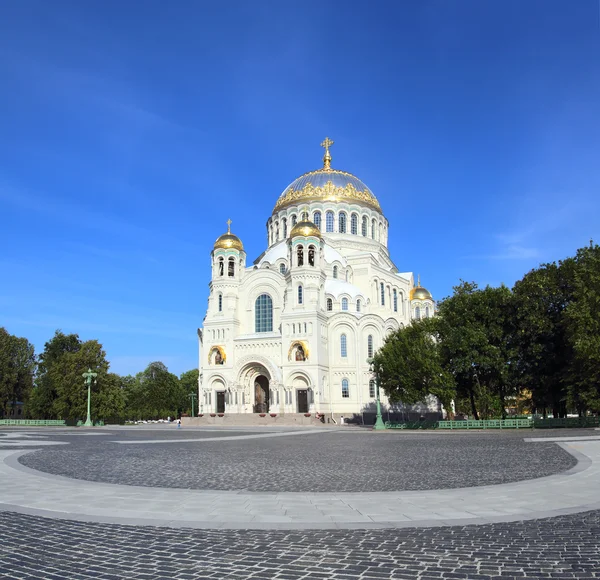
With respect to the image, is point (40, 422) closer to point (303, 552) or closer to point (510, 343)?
point (510, 343)

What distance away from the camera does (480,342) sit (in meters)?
38.4

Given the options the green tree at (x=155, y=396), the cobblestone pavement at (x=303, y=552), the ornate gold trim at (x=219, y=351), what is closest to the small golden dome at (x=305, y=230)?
the ornate gold trim at (x=219, y=351)

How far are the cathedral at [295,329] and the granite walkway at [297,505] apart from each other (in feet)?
148

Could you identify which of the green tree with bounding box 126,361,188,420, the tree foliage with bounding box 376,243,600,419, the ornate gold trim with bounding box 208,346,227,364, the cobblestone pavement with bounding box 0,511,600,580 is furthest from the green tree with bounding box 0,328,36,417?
the cobblestone pavement with bounding box 0,511,600,580

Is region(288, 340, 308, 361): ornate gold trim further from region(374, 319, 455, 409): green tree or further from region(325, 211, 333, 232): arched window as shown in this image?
region(325, 211, 333, 232): arched window

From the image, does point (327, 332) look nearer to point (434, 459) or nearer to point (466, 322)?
point (466, 322)

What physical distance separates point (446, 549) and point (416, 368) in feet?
114

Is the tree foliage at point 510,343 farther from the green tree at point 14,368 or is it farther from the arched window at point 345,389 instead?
the green tree at point 14,368

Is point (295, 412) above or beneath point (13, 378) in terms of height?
beneath

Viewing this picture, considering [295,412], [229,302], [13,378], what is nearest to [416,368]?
[295,412]

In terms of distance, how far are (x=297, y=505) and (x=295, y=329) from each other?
50247mm

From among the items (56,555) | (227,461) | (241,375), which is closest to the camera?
(56,555)

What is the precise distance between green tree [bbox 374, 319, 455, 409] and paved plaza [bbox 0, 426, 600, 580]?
23.6 meters

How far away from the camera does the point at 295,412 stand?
5775 centimetres
